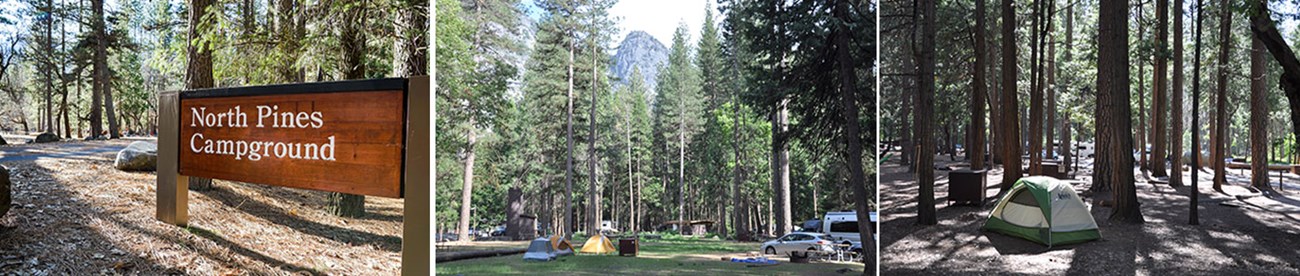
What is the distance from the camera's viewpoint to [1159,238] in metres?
5.00

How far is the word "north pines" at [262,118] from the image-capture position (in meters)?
2.53

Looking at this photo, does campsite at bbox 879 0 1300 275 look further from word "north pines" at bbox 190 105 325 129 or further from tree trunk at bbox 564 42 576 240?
word "north pines" at bbox 190 105 325 129

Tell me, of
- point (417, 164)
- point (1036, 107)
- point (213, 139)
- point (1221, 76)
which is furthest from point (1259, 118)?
point (213, 139)

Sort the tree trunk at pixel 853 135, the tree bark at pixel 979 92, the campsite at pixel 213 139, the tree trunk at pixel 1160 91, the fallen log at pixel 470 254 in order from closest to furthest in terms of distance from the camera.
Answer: the campsite at pixel 213 139, the tree trunk at pixel 853 135, the fallen log at pixel 470 254, the tree bark at pixel 979 92, the tree trunk at pixel 1160 91

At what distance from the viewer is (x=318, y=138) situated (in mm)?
2502

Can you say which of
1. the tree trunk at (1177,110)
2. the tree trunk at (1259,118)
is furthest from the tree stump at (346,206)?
the tree trunk at (1259,118)

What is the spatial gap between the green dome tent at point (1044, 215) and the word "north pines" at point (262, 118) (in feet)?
16.8

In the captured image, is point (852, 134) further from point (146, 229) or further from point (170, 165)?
point (146, 229)

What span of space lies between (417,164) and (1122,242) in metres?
5.22

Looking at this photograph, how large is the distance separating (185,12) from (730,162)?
649 centimetres

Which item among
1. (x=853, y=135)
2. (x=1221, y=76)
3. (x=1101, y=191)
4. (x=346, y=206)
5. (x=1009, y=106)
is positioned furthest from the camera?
(x=1009, y=106)

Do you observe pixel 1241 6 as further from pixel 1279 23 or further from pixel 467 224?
pixel 467 224

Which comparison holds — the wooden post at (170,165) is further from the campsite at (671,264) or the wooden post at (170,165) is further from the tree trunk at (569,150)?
the tree trunk at (569,150)

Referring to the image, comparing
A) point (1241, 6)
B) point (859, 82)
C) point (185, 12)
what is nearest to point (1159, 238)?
point (1241, 6)
